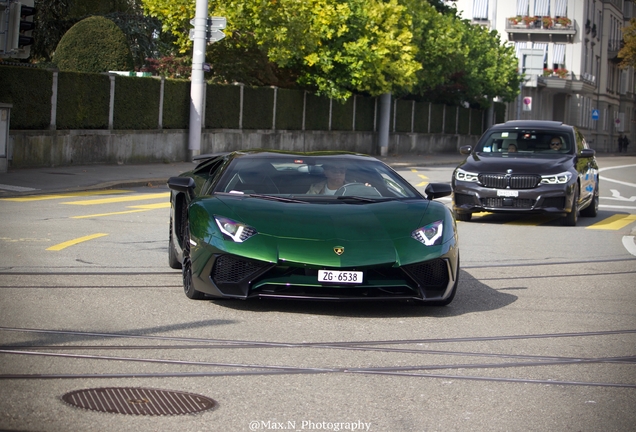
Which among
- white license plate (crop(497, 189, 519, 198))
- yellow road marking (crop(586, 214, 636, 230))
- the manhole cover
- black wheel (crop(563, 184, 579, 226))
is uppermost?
white license plate (crop(497, 189, 519, 198))

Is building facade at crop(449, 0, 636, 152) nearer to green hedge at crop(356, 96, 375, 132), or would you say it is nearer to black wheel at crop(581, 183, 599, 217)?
green hedge at crop(356, 96, 375, 132)

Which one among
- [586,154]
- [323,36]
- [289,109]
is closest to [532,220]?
[586,154]

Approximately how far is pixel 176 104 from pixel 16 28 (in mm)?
12257

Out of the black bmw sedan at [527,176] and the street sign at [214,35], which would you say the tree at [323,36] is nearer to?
the street sign at [214,35]

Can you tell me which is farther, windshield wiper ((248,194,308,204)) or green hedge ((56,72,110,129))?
green hedge ((56,72,110,129))

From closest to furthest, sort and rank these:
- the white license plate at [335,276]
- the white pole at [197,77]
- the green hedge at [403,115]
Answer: the white license plate at [335,276] < the white pole at [197,77] < the green hedge at [403,115]

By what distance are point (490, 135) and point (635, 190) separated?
11.0 m

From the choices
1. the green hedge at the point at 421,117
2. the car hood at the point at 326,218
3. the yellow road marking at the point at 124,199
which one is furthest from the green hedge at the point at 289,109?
the car hood at the point at 326,218

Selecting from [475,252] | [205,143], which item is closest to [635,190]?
[205,143]

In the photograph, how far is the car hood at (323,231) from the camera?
723 centimetres

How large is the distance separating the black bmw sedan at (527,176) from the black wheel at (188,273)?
26.0 ft

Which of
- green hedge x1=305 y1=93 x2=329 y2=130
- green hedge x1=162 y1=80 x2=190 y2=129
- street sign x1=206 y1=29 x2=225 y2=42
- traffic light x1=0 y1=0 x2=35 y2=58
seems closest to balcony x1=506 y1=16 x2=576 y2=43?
green hedge x1=305 y1=93 x2=329 y2=130

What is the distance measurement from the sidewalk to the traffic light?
8.11 feet

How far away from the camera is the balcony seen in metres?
76.7
